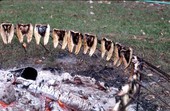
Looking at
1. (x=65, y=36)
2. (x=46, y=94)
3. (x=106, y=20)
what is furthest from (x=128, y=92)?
(x=106, y=20)

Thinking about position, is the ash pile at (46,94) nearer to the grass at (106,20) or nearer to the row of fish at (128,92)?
the row of fish at (128,92)

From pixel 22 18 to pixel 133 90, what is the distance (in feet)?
18.4

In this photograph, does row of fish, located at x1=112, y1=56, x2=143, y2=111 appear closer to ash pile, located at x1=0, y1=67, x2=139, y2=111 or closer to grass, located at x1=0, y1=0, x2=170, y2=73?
ash pile, located at x1=0, y1=67, x2=139, y2=111

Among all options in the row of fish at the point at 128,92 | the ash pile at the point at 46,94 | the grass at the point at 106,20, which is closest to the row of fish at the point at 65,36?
the ash pile at the point at 46,94

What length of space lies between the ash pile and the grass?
1.41m

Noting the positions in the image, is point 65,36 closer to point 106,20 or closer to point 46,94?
point 46,94

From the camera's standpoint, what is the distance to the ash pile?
3.77 metres

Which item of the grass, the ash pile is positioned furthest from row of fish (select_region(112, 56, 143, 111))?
the grass

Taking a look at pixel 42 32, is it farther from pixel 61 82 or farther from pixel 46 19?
pixel 46 19

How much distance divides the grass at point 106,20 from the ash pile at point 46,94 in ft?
4.62

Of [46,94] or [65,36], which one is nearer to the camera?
[46,94]

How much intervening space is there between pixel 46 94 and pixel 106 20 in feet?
15.1

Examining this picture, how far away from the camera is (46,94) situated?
151 inches

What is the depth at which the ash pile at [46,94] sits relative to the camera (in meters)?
3.77
